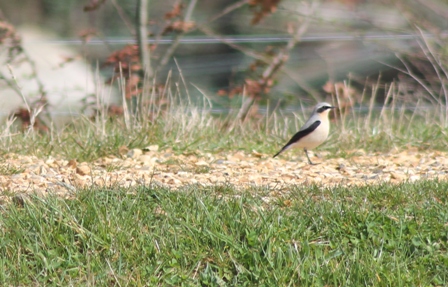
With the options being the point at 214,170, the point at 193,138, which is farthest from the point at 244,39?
the point at 214,170

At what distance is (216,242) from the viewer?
4156mm

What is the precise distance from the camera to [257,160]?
7055 mm

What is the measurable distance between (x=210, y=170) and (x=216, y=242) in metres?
2.13

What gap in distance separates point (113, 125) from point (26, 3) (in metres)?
5.50

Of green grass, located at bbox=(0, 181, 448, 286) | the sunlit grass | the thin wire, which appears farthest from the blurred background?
green grass, located at bbox=(0, 181, 448, 286)

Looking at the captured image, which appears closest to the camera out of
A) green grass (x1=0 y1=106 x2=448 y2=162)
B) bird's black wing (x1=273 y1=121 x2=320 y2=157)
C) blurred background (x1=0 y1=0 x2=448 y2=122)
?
bird's black wing (x1=273 y1=121 x2=320 y2=157)

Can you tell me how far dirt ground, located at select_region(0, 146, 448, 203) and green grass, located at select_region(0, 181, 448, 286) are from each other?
0.50 m

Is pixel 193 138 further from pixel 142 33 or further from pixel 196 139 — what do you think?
pixel 142 33

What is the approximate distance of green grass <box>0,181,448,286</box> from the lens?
13.0 feet

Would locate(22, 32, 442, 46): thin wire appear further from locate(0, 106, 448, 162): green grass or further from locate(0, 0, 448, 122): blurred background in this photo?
locate(0, 106, 448, 162): green grass

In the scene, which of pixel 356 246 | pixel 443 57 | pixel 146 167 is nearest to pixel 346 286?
pixel 356 246

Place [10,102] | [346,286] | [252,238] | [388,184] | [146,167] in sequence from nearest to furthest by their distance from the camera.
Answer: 1. [346,286]
2. [252,238]
3. [388,184]
4. [146,167]
5. [10,102]

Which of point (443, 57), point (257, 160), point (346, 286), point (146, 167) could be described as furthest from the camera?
point (443, 57)

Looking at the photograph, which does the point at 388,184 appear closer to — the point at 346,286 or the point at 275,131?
the point at 346,286
